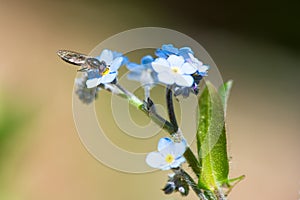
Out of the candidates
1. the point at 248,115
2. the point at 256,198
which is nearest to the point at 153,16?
the point at 248,115

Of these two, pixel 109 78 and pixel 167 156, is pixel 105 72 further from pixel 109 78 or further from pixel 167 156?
pixel 167 156

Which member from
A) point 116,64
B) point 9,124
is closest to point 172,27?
point 9,124

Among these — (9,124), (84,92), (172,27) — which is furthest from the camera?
(172,27)

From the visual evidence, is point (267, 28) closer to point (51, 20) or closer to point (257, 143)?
point (257, 143)

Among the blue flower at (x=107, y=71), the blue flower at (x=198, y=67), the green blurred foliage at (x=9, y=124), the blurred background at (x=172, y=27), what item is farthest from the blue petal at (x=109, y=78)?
the blurred background at (x=172, y=27)

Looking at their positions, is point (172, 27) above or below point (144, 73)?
below

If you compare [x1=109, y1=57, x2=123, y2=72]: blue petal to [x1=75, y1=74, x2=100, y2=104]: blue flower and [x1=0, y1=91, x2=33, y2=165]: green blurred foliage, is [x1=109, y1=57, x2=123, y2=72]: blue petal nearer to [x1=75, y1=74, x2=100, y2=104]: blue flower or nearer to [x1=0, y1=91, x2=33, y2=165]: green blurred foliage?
[x1=75, y1=74, x2=100, y2=104]: blue flower

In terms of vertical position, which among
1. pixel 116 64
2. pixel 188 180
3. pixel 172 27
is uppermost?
pixel 116 64
